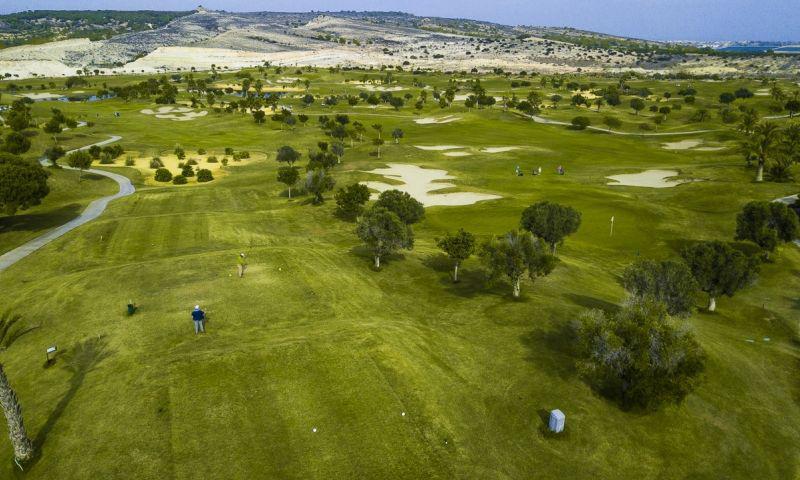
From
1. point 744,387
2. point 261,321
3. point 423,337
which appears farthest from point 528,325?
point 261,321

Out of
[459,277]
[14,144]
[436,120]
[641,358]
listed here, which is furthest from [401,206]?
[436,120]

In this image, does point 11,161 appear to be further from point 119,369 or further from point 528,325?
point 528,325

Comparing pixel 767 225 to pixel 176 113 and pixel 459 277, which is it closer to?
pixel 459 277

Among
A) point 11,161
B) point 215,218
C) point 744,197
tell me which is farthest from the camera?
point 744,197

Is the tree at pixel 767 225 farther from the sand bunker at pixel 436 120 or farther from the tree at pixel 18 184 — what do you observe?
the sand bunker at pixel 436 120

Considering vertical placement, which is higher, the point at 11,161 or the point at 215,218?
the point at 11,161

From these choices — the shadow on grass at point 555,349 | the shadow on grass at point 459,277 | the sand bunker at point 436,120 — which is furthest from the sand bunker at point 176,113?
the shadow on grass at point 555,349
